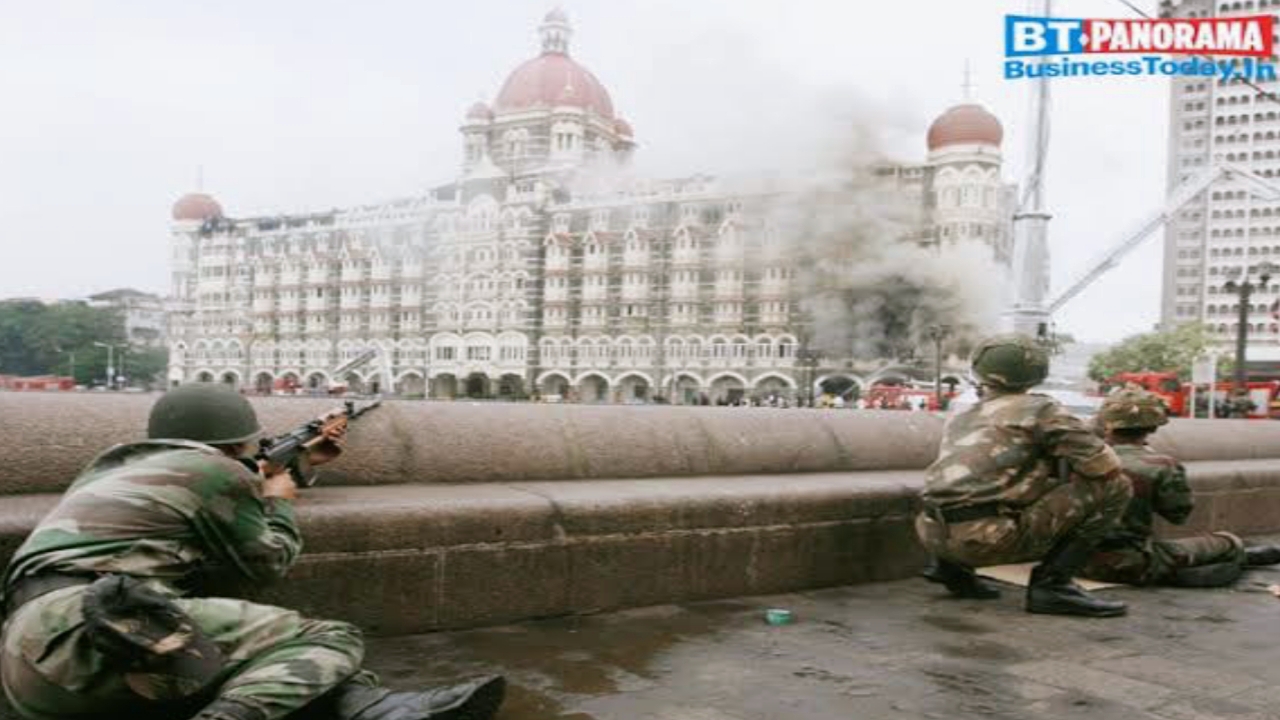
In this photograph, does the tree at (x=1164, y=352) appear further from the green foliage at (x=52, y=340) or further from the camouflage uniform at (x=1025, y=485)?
the green foliage at (x=52, y=340)

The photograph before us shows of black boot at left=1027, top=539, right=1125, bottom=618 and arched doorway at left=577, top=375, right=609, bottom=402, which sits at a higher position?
black boot at left=1027, top=539, right=1125, bottom=618

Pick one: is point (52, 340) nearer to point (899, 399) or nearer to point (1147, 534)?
point (899, 399)

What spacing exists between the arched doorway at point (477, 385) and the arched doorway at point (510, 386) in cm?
100

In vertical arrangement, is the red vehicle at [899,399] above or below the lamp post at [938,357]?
below

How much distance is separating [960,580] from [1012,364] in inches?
36.1

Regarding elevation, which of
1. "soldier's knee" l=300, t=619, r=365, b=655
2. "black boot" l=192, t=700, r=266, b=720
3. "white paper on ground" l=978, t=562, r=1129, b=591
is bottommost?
"white paper on ground" l=978, t=562, r=1129, b=591

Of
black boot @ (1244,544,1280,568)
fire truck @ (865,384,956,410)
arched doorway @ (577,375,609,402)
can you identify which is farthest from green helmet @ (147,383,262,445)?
arched doorway @ (577,375,609,402)

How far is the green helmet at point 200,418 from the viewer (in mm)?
2375

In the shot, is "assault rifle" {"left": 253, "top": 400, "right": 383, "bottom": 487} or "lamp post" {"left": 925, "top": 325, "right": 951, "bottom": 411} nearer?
"assault rifle" {"left": 253, "top": 400, "right": 383, "bottom": 487}

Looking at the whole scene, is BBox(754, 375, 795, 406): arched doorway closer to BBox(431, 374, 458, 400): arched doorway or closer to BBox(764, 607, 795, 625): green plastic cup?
BBox(431, 374, 458, 400): arched doorway

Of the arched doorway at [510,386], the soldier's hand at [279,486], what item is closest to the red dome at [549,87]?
the arched doorway at [510,386]

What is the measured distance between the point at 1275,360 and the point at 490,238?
52511 millimetres

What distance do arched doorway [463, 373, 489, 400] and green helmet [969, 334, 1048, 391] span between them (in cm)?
6966

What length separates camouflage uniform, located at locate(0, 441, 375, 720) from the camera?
6.37 feet
